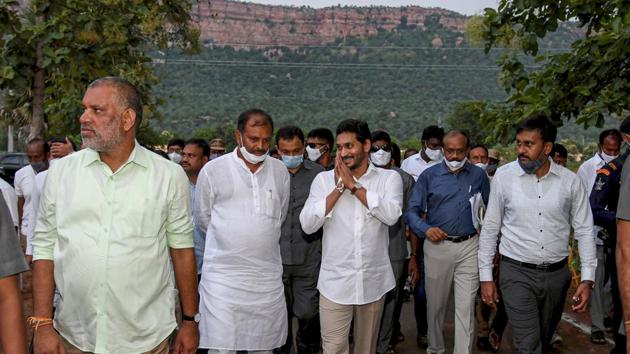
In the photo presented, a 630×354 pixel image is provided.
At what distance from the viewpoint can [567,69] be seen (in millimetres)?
7402

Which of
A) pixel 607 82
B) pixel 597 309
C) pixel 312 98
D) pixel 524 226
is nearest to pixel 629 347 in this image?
pixel 524 226

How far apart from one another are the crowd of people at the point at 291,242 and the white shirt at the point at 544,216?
0.01 m

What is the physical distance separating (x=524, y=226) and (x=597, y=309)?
100 inches

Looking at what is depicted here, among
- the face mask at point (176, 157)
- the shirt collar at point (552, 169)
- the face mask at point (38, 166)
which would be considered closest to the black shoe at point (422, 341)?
the shirt collar at point (552, 169)

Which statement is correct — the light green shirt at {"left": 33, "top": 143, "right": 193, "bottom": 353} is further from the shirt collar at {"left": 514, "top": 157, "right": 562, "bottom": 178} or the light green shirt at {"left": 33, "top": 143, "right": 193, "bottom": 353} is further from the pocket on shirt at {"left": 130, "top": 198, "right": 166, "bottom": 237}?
the shirt collar at {"left": 514, "top": 157, "right": 562, "bottom": 178}

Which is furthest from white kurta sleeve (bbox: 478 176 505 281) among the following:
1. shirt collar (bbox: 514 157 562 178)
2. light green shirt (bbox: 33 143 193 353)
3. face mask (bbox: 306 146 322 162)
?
light green shirt (bbox: 33 143 193 353)

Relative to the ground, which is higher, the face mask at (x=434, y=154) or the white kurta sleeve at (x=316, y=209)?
the face mask at (x=434, y=154)

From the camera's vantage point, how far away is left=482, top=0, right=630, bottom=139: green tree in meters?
7.11

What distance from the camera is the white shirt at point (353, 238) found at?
4.97m

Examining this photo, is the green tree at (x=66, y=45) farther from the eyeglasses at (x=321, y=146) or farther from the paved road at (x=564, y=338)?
the paved road at (x=564, y=338)

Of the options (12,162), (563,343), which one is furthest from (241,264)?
(12,162)

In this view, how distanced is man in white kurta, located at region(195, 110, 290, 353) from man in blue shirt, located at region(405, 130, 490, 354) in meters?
1.69

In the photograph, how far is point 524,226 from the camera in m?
5.34

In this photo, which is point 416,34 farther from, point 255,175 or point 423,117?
point 255,175
